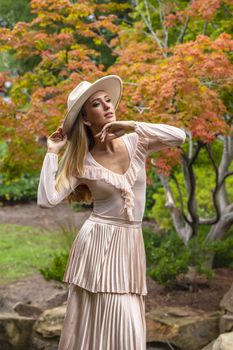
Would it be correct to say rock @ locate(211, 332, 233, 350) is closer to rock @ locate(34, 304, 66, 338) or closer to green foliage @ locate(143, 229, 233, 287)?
rock @ locate(34, 304, 66, 338)

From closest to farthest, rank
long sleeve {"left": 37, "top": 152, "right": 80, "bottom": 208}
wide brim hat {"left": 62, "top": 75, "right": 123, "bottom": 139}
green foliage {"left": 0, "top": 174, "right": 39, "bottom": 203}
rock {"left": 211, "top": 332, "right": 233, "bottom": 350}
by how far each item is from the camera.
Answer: long sleeve {"left": 37, "top": 152, "right": 80, "bottom": 208} < wide brim hat {"left": 62, "top": 75, "right": 123, "bottom": 139} < rock {"left": 211, "top": 332, "right": 233, "bottom": 350} < green foliage {"left": 0, "top": 174, "right": 39, "bottom": 203}

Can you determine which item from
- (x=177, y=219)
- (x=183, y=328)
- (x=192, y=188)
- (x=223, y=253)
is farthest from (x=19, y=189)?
(x=183, y=328)

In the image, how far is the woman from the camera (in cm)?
306

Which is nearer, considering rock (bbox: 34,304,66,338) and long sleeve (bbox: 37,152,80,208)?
long sleeve (bbox: 37,152,80,208)

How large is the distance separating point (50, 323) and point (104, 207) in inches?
92.3

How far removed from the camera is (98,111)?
314 centimetres

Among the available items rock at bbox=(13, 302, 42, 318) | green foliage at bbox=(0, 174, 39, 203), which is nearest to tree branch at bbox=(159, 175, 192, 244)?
rock at bbox=(13, 302, 42, 318)

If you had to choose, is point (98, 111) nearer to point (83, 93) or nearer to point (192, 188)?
point (83, 93)

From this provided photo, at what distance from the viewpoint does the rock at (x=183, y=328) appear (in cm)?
500

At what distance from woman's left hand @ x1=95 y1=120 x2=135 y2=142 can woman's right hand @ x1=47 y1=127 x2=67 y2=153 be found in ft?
0.60

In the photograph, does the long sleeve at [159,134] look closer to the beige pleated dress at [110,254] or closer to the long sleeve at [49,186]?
the beige pleated dress at [110,254]

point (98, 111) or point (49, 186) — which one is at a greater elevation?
point (98, 111)

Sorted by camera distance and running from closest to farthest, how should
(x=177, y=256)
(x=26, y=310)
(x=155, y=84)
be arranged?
(x=155, y=84)
(x=26, y=310)
(x=177, y=256)

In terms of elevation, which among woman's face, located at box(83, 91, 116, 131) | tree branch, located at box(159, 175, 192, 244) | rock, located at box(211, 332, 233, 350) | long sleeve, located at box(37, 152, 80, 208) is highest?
woman's face, located at box(83, 91, 116, 131)
